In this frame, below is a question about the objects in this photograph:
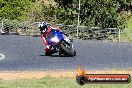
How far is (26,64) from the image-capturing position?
68.9 ft

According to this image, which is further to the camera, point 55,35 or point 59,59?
point 55,35

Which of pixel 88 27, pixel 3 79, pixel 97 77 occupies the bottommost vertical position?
pixel 88 27

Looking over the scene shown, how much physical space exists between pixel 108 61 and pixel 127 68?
9.32 ft

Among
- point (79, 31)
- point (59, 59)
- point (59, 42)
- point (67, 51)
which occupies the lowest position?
point (79, 31)

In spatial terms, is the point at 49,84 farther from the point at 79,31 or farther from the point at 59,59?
the point at 79,31

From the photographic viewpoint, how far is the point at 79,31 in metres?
39.9

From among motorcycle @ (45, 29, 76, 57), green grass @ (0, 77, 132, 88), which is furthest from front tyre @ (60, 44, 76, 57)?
green grass @ (0, 77, 132, 88)

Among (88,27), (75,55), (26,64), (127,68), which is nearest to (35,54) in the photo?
(75,55)

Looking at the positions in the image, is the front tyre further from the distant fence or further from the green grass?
the distant fence

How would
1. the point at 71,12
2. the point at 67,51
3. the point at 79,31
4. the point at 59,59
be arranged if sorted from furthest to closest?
the point at 71,12
the point at 79,31
the point at 67,51
the point at 59,59

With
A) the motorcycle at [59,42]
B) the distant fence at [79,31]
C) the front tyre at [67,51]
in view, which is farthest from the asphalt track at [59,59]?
the distant fence at [79,31]

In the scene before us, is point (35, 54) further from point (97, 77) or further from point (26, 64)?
point (97, 77)

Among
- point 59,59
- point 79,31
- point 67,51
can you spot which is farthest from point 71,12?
point 59,59

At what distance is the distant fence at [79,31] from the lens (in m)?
38.0
